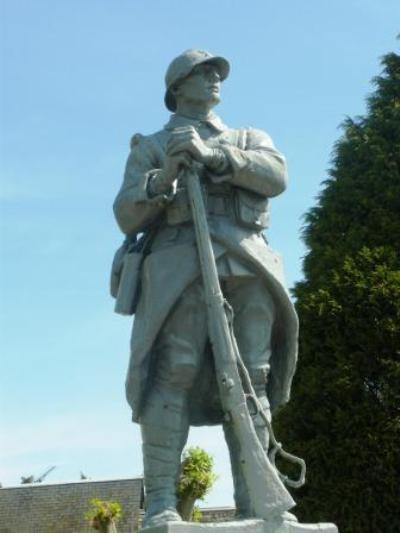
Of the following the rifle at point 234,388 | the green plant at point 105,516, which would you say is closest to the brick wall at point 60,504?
the green plant at point 105,516

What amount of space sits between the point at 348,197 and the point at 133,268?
13.8m

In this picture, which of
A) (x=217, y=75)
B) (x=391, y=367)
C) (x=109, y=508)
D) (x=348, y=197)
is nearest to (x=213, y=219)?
(x=217, y=75)

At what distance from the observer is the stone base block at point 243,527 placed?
4.79m

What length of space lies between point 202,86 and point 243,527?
259 cm

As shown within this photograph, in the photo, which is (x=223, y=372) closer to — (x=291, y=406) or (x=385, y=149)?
(x=291, y=406)

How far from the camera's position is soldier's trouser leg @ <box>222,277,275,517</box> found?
5441mm

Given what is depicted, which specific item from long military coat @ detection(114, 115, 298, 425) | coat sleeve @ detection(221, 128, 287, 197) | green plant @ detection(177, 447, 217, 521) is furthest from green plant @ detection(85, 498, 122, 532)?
coat sleeve @ detection(221, 128, 287, 197)

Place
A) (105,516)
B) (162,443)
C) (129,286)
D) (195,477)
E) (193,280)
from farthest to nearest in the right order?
(105,516), (195,477), (129,286), (193,280), (162,443)

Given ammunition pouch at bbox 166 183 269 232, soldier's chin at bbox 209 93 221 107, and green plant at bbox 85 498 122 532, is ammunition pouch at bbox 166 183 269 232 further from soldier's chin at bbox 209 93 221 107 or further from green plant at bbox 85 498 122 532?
green plant at bbox 85 498 122 532

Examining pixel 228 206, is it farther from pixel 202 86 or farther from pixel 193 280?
pixel 202 86

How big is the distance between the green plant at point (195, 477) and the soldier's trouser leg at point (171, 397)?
898cm

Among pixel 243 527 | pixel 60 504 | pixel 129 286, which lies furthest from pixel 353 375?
pixel 60 504

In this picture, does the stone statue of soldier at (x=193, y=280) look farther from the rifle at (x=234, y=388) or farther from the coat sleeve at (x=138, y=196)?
the rifle at (x=234, y=388)

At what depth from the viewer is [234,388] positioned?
5195mm
